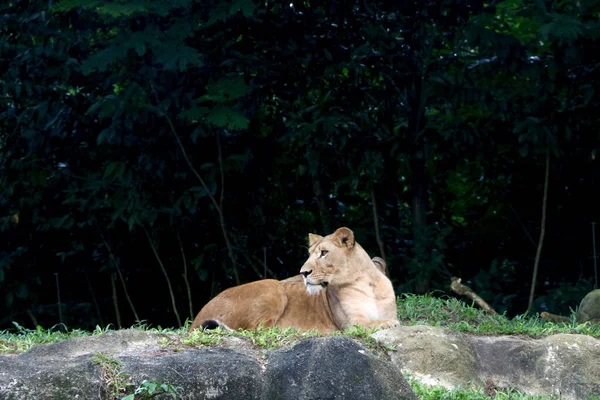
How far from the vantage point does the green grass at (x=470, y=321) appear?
279 inches

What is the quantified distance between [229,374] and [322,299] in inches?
88.3

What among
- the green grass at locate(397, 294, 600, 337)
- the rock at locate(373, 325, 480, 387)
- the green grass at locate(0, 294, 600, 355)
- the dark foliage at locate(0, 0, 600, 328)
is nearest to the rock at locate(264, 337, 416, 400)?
the green grass at locate(0, 294, 600, 355)

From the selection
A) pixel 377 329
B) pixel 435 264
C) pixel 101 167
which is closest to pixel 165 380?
pixel 377 329

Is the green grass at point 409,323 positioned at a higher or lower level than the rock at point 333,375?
lower

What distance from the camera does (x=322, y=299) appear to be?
727 cm

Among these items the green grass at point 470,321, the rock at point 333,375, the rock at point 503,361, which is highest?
the rock at point 333,375

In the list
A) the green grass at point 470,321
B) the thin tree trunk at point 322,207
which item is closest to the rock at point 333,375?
the green grass at point 470,321

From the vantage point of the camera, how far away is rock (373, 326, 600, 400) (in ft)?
20.1

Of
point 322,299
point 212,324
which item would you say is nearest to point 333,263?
point 322,299

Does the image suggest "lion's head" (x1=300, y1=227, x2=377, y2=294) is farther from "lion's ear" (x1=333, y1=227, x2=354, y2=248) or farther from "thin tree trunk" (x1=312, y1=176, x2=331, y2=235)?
"thin tree trunk" (x1=312, y1=176, x2=331, y2=235)

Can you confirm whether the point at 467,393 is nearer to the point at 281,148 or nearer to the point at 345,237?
the point at 345,237

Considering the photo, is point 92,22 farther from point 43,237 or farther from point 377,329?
point 377,329

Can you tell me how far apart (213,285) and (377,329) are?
5745 mm

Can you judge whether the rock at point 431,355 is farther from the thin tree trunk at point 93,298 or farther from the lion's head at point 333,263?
the thin tree trunk at point 93,298
